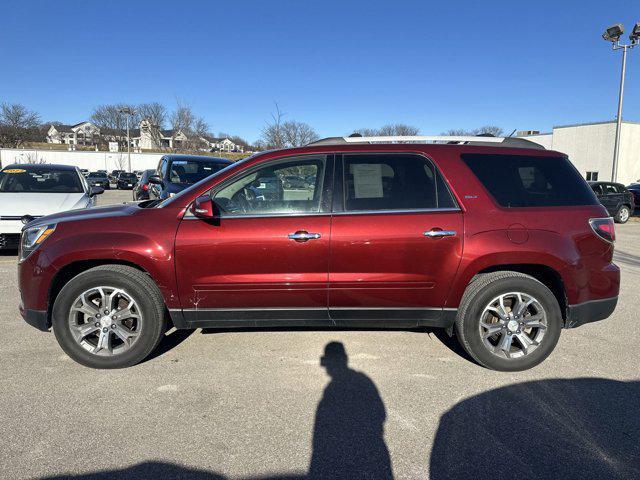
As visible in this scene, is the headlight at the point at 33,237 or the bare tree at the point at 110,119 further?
the bare tree at the point at 110,119

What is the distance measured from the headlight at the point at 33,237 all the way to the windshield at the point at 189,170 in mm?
4684

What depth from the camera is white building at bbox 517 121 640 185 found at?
33656 millimetres

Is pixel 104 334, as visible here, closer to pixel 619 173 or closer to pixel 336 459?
pixel 336 459

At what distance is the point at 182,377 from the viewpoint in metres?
3.42

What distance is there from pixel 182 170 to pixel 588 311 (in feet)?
24.3

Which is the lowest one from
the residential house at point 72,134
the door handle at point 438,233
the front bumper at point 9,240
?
the front bumper at point 9,240

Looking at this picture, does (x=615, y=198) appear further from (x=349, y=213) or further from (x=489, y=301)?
(x=349, y=213)

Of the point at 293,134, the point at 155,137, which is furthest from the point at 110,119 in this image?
the point at 293,134

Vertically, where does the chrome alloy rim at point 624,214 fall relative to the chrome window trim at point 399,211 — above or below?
below

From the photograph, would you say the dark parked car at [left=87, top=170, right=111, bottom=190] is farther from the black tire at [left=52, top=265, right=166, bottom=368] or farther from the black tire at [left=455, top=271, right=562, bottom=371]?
the black tire at [left=455, top=271, right=562, bottom=371]

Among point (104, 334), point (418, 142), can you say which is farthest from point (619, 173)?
point (104, 334)

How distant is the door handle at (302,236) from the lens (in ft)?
11.1

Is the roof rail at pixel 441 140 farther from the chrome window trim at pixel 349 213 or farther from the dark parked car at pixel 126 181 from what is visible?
the dark parked car at pixel 126 181

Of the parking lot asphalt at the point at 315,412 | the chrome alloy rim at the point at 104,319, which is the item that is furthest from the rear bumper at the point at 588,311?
the chrome alloy rim at the point at 104,319
